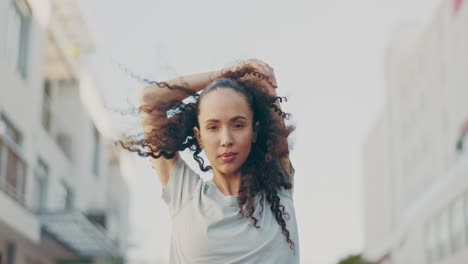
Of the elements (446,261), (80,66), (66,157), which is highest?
(80,66)

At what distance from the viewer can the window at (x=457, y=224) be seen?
31.0 m

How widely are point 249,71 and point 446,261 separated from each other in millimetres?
32431

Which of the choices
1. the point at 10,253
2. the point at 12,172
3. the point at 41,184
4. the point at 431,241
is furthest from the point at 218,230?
the point at 431,241

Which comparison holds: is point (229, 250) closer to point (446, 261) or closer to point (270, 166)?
point (270, 166)

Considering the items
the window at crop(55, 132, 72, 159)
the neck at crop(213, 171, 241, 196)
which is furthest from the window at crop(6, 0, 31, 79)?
the neck at crop(213, 171, 241, 196)

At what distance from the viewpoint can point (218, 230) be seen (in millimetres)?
2844

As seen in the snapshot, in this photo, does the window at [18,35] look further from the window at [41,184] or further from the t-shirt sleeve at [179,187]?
the t-shirt sleeve at [179,187]

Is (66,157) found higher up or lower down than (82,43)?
lower down

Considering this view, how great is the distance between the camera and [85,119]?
31.8 metres

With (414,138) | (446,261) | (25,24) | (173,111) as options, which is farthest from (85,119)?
(173,111)

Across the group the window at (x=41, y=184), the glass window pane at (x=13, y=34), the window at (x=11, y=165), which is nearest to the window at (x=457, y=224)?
the window at (x=41, y=184)

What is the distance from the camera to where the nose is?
2.88 metres

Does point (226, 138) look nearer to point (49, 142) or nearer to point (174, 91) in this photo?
point (174, 91)

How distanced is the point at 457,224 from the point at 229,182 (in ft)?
98.3
